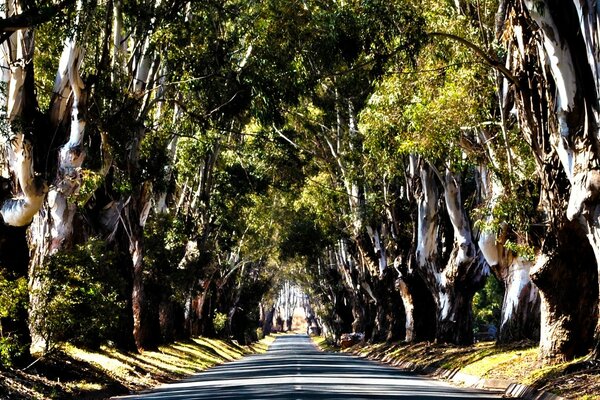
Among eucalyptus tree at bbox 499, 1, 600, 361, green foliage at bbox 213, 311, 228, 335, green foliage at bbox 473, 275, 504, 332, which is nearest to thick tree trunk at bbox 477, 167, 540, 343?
eucalyptus tree at bbox 499, 1, 600, 361

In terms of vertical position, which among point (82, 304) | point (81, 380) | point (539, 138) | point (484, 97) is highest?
point (484, 97)

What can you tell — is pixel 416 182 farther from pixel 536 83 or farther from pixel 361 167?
pixel 536 83

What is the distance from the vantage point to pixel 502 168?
65.0 feet

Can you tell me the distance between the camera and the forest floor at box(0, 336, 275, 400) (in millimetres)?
14891

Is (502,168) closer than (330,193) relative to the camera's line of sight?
Yes

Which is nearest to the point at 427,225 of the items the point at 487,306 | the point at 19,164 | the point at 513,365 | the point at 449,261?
the point at 449,261

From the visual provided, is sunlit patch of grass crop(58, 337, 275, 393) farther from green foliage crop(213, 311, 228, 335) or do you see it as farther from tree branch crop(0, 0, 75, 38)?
green foliage crop(213, 311, 228, 335)

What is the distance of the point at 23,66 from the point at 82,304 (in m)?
4.22

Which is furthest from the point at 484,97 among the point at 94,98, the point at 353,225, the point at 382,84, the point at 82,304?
the point at 353,225

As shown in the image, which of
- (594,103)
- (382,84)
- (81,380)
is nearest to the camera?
(594,103)

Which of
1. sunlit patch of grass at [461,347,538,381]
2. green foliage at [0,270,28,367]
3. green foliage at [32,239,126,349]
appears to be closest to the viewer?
green foliage at [0,270,28,367]

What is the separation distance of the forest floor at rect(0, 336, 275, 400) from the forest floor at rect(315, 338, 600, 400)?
24.2 feet

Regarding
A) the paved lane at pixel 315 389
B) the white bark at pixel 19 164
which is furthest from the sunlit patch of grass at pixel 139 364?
the white bark at pixel 19 164

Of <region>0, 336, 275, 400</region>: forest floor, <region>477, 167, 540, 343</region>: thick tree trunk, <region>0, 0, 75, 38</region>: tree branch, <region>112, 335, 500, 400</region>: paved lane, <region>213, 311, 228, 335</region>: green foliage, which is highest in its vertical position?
<region>0, 0, 75, 38</region>: tree branch
